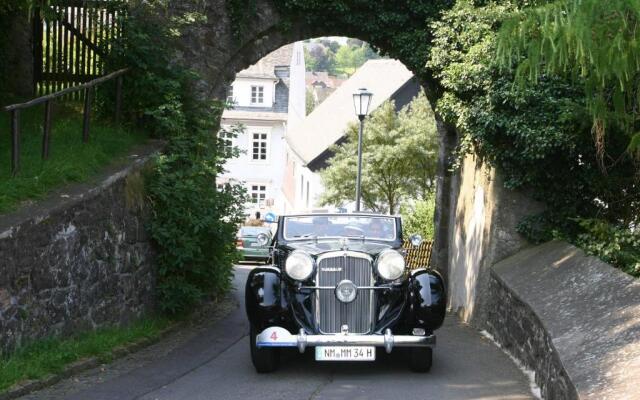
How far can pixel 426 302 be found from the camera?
9.63 m

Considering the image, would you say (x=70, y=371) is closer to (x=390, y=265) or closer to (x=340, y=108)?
(x=390, y=265)

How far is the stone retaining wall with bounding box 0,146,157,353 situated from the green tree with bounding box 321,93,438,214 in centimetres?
2294

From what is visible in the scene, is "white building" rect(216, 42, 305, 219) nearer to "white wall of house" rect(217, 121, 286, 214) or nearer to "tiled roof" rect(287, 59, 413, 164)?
"white wall of house" rect(217, 121, 286, 214)

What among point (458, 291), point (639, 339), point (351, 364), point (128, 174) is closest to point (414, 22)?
point (458, 291)

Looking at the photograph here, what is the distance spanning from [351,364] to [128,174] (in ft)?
12.3

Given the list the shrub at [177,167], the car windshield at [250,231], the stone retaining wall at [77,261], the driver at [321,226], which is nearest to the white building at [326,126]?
the car windshield at [250,231]

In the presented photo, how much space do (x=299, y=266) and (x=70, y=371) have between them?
7.96ft

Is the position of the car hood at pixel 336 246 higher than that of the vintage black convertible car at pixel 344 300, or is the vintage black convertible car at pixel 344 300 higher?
the car hood at pixel 336 246

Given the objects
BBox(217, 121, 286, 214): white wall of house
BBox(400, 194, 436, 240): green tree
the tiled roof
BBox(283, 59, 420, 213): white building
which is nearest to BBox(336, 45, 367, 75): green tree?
BBox(217, 121, 286, 214): white wall of house

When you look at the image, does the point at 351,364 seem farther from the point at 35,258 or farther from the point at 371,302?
the point at 35,258

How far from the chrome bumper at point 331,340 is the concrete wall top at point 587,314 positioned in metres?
1.29

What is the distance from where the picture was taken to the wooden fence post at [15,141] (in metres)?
9.56

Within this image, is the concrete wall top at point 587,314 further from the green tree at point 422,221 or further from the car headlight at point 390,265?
the green tree at point 422,221

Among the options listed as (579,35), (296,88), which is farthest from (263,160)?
(579,35)
